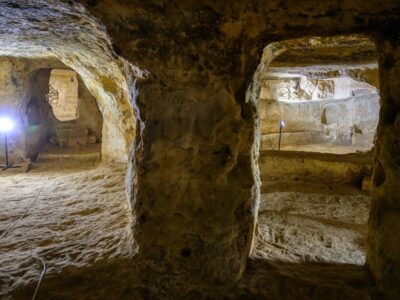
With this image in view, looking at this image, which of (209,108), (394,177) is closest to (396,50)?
(394,177)

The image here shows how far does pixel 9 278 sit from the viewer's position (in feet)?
8.66

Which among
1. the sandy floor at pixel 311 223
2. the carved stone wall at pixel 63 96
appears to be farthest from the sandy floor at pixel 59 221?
the carved stone wall at pixel 63 96

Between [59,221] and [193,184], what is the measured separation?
7.47 ft

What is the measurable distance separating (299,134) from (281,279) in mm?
8878

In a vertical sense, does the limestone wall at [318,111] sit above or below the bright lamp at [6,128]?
above

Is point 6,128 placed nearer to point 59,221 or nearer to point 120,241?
point 59,221

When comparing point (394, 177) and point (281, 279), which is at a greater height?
point (394, 177)

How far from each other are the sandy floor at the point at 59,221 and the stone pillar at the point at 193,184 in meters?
0.60

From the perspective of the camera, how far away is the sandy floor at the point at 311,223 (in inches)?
130

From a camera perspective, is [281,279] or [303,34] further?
[281,279]

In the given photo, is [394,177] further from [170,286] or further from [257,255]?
[170,286]

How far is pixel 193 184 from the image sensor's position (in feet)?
8.70

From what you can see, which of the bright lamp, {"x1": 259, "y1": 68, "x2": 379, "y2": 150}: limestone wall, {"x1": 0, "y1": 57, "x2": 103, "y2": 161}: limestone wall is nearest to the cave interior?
the bright lamp

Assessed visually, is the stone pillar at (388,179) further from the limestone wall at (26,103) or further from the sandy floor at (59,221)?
the limestone wall at (26,103)
